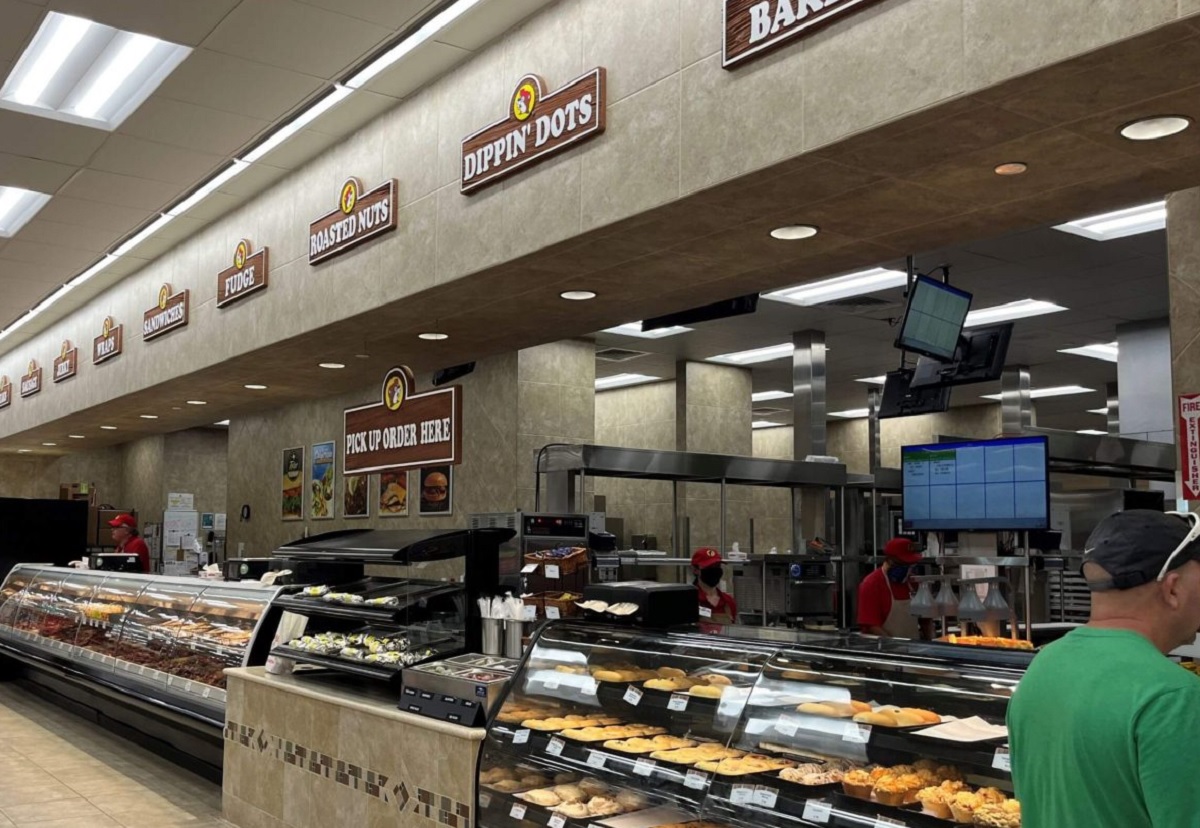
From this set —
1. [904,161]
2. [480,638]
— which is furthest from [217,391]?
[904,161]

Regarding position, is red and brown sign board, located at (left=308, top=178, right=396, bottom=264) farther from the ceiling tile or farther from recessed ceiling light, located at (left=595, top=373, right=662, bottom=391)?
recessed ceiling light, located at (left=595, top=373, right=662, bottom=391)

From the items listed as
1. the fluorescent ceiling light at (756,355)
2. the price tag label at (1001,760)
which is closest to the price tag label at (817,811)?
the price tag label at (1001,760)

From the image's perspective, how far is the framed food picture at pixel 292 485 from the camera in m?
12.2

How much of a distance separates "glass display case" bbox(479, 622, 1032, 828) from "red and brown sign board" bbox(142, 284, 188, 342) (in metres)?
7.21

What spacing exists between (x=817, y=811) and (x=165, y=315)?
918 centimetres

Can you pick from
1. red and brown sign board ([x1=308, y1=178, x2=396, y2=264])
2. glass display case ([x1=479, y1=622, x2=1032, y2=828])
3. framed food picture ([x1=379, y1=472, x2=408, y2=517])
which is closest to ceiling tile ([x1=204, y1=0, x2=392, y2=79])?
red and brown sign board ([x1=308, y1=178, x2=396, y2=264])

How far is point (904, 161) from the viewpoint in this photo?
4.36 meters

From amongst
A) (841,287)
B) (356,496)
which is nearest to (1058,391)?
(841,287)

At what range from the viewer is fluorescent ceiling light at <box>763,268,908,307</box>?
29.1ft

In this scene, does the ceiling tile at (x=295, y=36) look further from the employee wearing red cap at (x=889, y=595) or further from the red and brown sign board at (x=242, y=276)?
the employee wearing red cap at (x=889, y=595)

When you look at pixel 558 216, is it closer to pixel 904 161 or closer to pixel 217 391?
pixel 904 161

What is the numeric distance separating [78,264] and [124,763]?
541 cm

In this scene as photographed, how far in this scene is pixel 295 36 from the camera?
18.8 feet

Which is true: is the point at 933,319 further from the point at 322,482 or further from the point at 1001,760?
the point at 322,482
